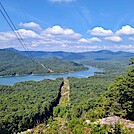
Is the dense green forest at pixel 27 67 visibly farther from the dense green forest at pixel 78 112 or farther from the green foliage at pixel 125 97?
the green foliage at pixel 125 97

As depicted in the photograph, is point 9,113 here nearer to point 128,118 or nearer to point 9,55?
point 128,118

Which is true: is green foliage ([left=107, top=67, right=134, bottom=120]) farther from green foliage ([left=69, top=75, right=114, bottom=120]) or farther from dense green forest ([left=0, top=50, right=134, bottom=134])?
green foliage ([left=69, top=75, right=114, bottom=120])

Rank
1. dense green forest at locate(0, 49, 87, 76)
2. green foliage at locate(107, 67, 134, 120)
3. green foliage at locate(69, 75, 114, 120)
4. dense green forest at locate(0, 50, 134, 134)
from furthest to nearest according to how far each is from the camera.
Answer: dense green forest at locate(0, 49, 87, 76), green foliage at locate(69, 75, 114, 120), green foliage at locate(107, 67, 134, 120), dense green forest at locate(0, 50, 134, 134)

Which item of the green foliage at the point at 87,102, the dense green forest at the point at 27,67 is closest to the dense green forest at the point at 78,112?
the green foliage at the point at 87,102

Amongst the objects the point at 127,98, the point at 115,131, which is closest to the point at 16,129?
the point at 127,98

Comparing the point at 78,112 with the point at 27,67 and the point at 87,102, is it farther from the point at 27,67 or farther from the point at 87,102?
the point at 27,67

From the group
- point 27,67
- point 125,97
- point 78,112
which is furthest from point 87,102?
point 27,67

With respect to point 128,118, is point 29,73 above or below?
below

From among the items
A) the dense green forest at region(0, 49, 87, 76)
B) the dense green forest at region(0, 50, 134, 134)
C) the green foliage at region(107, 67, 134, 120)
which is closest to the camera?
the dense green forest at region(0, 50, 134, 134)

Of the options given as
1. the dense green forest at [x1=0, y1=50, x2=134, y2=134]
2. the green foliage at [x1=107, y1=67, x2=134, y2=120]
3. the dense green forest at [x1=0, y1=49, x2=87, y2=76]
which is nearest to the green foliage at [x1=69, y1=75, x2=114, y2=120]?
the dense green forest at [x1=0, y1=50, x2=134, y2=134]

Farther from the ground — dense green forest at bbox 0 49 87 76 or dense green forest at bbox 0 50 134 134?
dense green forest at bbox 0 50 134 134

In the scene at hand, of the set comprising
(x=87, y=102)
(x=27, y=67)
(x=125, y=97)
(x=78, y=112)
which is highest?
(x=125, y=97)
